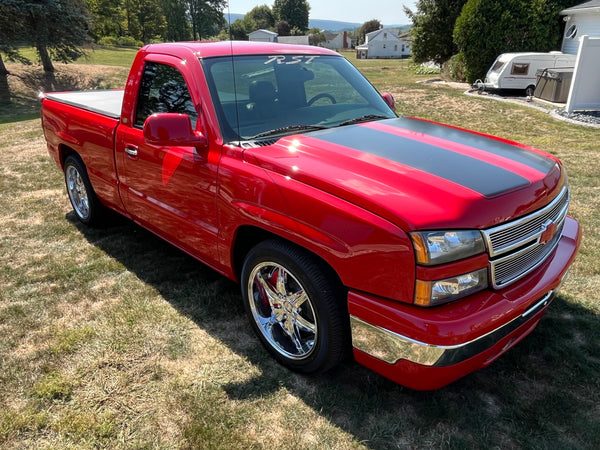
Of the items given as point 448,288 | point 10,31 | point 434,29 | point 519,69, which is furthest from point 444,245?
point 434,29

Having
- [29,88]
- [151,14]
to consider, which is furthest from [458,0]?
[151,14]

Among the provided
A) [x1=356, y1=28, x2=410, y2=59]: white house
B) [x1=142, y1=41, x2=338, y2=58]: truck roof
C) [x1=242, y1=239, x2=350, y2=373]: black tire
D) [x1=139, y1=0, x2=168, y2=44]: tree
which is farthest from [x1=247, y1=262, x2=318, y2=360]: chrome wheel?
[x1=356, y1=28, x2=410, y2=59]: white house

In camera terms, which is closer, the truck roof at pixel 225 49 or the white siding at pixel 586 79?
the truck roof at pixel 225 49

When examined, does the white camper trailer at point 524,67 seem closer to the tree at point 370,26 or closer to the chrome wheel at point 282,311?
the chrome wheel at point 282,311

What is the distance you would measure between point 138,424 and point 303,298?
112cm

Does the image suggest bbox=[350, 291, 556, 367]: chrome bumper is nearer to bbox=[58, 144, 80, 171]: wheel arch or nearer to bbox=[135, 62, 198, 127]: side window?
bbox=[135, 62, 198, 127]: side window

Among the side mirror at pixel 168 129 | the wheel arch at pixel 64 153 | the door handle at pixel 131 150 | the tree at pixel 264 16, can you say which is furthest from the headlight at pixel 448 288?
the tree at pixel 264 16

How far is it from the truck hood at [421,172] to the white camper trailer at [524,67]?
14.7 m

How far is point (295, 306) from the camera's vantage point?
264 cm

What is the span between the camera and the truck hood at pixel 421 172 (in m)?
2.05

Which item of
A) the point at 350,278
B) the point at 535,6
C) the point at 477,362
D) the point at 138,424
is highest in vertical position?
the point at 535,6

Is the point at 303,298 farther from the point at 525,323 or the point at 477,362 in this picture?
the point at 525,323

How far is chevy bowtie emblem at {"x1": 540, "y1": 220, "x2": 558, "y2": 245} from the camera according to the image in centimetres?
245

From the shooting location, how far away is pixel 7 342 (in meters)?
3.12
